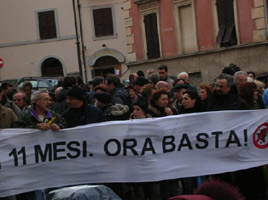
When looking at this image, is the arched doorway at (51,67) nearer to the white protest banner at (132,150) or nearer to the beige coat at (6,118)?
the beige coat at (6,118)

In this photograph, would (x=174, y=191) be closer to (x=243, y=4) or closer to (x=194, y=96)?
(x=194, y=96)

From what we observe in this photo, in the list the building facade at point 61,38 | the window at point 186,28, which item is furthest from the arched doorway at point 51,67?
the window at point 186,28

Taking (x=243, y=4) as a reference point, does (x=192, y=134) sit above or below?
below

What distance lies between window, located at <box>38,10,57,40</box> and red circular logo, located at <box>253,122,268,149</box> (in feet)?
112

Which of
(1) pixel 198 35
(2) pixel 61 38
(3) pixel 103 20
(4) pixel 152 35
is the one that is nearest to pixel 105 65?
(3) pixel 103 20

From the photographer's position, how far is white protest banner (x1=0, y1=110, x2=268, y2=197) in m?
8.89

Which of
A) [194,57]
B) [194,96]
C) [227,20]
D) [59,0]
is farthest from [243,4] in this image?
[59,0]

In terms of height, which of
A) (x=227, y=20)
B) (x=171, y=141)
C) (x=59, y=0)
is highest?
(x=59, y=0)

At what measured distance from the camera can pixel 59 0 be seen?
1676 inches

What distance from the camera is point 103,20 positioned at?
4203 cm

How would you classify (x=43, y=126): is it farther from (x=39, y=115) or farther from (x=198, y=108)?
(x=198, y=108)

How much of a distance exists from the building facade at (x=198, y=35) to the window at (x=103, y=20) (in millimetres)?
12830

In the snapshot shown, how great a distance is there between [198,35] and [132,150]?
16.4 metres

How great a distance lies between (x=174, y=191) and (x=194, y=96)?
4.40 ft
